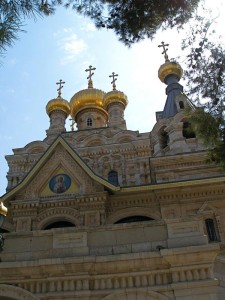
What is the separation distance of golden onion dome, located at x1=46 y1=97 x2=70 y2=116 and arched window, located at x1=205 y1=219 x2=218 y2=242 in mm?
15975

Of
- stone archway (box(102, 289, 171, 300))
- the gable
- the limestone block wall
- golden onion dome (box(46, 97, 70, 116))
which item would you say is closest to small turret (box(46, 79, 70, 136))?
golden onion dome (box(46, 97, 70, 116))

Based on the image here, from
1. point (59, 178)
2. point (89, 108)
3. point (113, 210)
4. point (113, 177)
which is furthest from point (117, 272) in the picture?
point (89, 108)

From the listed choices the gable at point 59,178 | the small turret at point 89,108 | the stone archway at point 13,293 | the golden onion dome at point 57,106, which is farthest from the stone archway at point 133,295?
the golden onion dome at point 57,106

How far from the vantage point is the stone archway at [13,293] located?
27.1 ft

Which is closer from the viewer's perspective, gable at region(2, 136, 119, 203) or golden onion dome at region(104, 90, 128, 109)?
gable at region(2, 136, 119, 203)

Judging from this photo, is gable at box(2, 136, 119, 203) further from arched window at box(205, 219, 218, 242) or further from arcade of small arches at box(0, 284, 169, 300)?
arcade of small arches at box(0, 284, 169, 300)

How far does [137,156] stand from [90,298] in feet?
39.9

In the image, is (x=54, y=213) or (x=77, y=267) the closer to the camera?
(x=77, y=267)

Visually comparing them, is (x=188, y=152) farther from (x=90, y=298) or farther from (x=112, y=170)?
(x=90, y=298)

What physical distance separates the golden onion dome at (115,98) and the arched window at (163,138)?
6.43 m

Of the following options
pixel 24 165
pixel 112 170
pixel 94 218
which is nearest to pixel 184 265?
pixel 94 218

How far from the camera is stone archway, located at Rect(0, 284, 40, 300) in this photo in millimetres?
8246

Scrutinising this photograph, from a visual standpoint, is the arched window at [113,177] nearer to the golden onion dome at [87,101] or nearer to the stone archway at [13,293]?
the golden onion dome at [87,101]

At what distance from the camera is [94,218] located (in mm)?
15359
